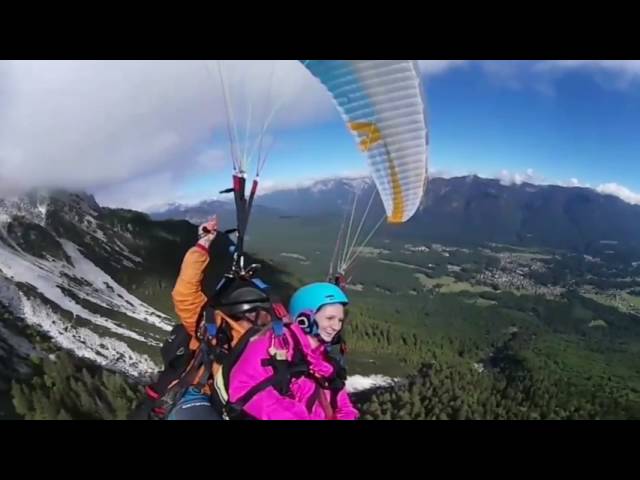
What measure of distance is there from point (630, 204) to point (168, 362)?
74.7 ft

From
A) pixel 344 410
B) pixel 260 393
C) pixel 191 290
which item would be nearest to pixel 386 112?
pixel 191 290

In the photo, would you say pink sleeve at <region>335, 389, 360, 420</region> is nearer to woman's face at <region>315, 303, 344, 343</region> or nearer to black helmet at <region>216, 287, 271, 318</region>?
woman's face at <region>315, 303, 344, 343</region>

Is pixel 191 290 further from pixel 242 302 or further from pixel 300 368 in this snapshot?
pixel 300 368

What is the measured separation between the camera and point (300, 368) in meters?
1.84

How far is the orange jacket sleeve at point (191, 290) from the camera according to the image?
204 centimetres

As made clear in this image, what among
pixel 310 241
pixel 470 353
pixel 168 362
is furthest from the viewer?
pixel 310 241

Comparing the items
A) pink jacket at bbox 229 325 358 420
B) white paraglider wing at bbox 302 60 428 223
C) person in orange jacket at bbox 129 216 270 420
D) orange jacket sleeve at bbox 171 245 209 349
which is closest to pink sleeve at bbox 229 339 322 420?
pink jacket at bbox 229 325 358 420

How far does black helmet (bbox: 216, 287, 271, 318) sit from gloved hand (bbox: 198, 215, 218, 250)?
202 mm

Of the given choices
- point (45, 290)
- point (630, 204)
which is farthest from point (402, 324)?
point (630, 204)

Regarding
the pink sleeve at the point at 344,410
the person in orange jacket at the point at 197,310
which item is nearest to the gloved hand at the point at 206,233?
the person in orange jacket at the point at 197,310

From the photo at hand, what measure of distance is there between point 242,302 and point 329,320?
13.2 inches

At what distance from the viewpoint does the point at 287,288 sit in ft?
38.6

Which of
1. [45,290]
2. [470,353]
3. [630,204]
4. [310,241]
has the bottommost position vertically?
[470,353]
